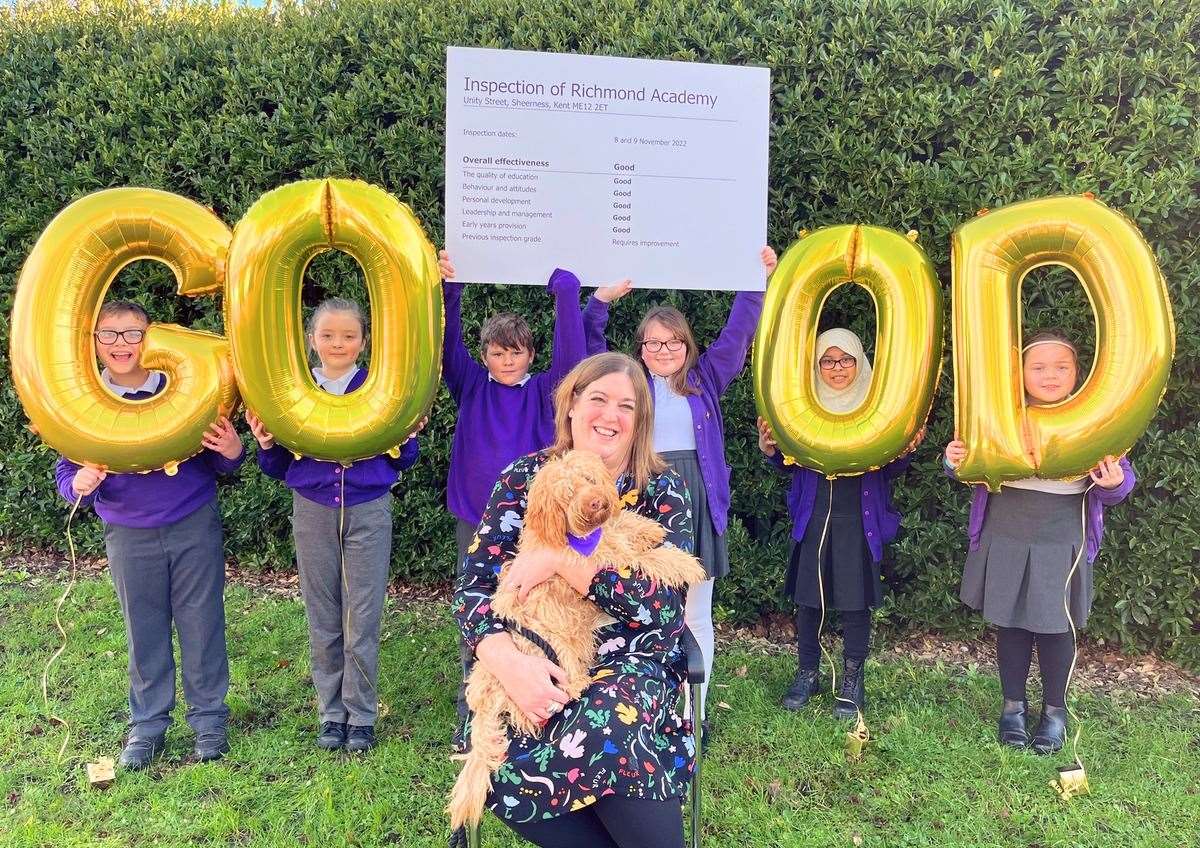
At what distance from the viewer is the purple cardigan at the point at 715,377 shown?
3195 mm

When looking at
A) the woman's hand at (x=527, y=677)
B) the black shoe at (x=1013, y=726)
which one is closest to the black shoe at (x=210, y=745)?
the woman's hand at (x=527, y=677)

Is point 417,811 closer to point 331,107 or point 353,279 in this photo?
point 353,279

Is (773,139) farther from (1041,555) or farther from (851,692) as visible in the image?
(851,692)

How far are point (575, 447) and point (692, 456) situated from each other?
1.02 m

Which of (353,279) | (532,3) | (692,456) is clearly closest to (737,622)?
(692,456)

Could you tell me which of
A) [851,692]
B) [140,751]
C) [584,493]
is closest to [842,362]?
[851,692]

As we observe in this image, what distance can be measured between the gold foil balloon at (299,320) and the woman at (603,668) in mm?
773

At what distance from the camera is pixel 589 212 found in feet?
10.4

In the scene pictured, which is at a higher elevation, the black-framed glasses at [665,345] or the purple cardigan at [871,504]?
the black-framed glasses at [665,345]

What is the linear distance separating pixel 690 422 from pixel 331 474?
1.45 meters

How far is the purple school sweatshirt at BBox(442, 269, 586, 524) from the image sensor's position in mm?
3102

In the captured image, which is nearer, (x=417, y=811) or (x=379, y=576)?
(x=417, y=811)

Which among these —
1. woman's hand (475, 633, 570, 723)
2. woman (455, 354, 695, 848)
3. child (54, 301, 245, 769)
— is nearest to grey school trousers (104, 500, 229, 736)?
child (54, 301, 245, 769)

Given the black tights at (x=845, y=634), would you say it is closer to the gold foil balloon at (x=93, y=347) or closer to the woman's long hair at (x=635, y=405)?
the woman's long hair at (x=635, y=405)
